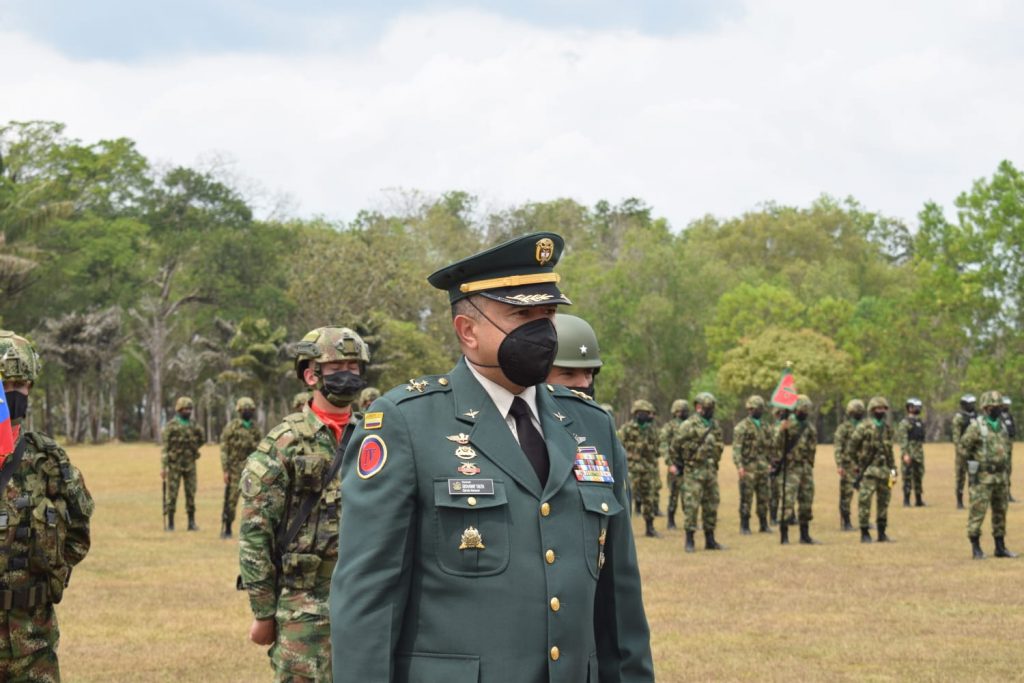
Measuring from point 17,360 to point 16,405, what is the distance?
0.67 ft

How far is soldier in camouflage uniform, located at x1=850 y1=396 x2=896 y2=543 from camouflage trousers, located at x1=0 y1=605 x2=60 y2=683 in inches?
606

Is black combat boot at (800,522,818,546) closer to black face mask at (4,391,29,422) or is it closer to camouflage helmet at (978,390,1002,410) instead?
camouflage helmet at (978,390,1002,410)

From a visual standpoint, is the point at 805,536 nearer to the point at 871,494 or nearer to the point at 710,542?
the point at 871,494

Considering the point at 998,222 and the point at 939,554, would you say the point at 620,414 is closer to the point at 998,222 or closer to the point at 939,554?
the point at 998,222

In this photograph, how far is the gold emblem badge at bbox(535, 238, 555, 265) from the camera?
13.0 feet

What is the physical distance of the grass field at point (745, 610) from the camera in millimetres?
10445

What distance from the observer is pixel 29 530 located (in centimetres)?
562

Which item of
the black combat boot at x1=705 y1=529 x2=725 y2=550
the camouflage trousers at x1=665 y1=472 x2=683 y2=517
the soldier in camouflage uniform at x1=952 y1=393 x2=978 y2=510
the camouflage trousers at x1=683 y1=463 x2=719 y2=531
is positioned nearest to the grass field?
the black combat boot at x1=705 y1=529 x2=725 y2=550

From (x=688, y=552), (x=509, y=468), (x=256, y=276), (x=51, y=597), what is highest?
(x=256, y=276)

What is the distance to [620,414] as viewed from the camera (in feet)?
266


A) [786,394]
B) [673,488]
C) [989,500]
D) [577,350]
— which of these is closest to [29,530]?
[577,350]

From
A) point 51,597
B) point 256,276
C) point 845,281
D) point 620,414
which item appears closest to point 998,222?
point 845,281

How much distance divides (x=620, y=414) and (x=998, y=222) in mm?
27426

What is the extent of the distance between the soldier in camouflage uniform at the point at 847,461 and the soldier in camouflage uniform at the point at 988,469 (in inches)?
151
